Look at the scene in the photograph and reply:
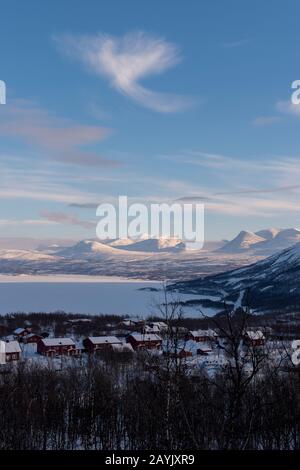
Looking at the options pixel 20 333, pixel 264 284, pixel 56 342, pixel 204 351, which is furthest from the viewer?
pixel 264 284

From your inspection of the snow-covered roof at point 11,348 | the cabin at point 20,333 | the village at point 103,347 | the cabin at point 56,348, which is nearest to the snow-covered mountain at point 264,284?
the village at point 103,347

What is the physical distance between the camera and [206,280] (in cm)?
13912

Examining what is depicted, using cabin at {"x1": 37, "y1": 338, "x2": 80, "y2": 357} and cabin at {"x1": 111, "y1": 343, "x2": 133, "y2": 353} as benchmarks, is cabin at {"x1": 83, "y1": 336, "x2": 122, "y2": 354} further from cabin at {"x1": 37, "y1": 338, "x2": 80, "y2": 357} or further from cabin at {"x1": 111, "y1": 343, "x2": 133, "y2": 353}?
cabin at {"x1": 37, "y1": 338, "x2": 80, "y2": 357}

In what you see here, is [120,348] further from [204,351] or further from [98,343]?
[204,351]

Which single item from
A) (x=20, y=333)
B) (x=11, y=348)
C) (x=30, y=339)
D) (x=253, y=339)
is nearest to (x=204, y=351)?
(x=11, y=348)

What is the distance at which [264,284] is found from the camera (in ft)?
383

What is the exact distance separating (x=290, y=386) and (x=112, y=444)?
6925 millimetres

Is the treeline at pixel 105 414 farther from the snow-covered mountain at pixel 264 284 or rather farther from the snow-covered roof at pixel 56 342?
the snow-covered mountain at pixel 264 284

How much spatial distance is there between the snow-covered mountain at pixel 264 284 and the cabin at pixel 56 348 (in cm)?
5257

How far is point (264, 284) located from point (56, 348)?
88.7 meters

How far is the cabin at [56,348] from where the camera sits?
118 ft

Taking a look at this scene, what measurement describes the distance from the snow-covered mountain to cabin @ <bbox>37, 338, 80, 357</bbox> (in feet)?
172
